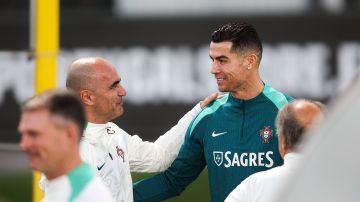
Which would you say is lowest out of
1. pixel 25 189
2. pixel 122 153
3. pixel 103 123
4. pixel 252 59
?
pixel 25 189

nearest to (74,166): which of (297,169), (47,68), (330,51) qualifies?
(297,169)

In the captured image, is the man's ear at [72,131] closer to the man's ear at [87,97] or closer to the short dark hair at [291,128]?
the short dark hair at [291,128]

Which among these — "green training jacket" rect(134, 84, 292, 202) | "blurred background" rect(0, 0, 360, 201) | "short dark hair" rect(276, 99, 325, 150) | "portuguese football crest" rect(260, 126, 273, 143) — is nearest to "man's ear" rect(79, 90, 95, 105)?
"green training jacket" rect(134, 84, 292, 202)

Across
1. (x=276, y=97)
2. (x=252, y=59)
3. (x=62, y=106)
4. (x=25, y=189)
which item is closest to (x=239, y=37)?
(x=252, y=59)

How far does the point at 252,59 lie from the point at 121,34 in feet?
19.6

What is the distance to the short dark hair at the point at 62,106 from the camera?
2.73m

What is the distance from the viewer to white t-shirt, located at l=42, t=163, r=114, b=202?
8.64 ft

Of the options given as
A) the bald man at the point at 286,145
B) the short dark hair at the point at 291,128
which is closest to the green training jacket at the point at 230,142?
the bald man at the point at 286,145

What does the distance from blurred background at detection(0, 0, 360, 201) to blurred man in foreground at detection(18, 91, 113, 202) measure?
700 centimetres

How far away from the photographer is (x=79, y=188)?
2.67 meters

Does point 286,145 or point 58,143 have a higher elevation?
point 58,143

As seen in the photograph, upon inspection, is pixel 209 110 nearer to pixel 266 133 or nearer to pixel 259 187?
pixel 266 133

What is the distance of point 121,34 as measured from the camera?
33.6 feet

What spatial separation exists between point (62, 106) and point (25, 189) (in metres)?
6.93
